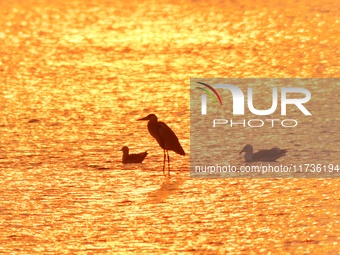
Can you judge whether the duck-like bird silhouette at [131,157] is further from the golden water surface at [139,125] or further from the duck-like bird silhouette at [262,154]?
the duck-like bird silhouette at [262,154]

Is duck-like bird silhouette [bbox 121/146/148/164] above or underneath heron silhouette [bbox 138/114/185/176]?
underneath

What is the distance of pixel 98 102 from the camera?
8.54m

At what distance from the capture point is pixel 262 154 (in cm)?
711

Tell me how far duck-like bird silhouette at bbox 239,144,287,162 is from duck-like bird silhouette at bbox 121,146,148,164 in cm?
62

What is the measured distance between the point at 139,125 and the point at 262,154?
3.58 feet

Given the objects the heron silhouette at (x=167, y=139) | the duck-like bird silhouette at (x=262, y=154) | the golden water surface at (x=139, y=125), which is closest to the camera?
the golden water surface at (x=139, y=125)

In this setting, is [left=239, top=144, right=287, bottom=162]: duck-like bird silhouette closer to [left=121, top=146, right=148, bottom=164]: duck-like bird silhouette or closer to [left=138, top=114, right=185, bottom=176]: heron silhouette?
[left=138, top=114, right=185, bottom=176]: heron silhouette

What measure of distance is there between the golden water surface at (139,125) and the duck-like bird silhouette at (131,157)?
39mm

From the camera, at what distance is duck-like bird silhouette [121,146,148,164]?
6957mm

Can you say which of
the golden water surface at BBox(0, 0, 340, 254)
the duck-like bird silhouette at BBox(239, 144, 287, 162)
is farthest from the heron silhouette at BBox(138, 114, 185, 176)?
the duck-like bird silhouette at BBox(239, 144, 287, 162)

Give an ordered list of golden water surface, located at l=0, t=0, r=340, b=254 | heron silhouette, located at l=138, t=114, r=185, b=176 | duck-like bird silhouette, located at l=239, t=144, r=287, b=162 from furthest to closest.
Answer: duck-like bird silhouette, located at l=239, t=144, r=287, b=162
heron silhouette, located at l=138, t=114, r=185, b=176
golden water surface, located at l=0, t=0, r=340, b=254

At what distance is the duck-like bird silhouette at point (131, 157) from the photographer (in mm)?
6957

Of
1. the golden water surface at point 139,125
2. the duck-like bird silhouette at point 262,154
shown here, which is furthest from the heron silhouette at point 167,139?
the duck-like bird silhouette at point 262,154

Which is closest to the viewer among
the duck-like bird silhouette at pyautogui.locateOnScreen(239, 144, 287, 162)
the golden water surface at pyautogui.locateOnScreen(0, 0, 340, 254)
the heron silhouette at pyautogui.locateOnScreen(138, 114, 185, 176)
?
the golden water surface at pyautogui.locateOnScreen(0, 0, 340, 254)
